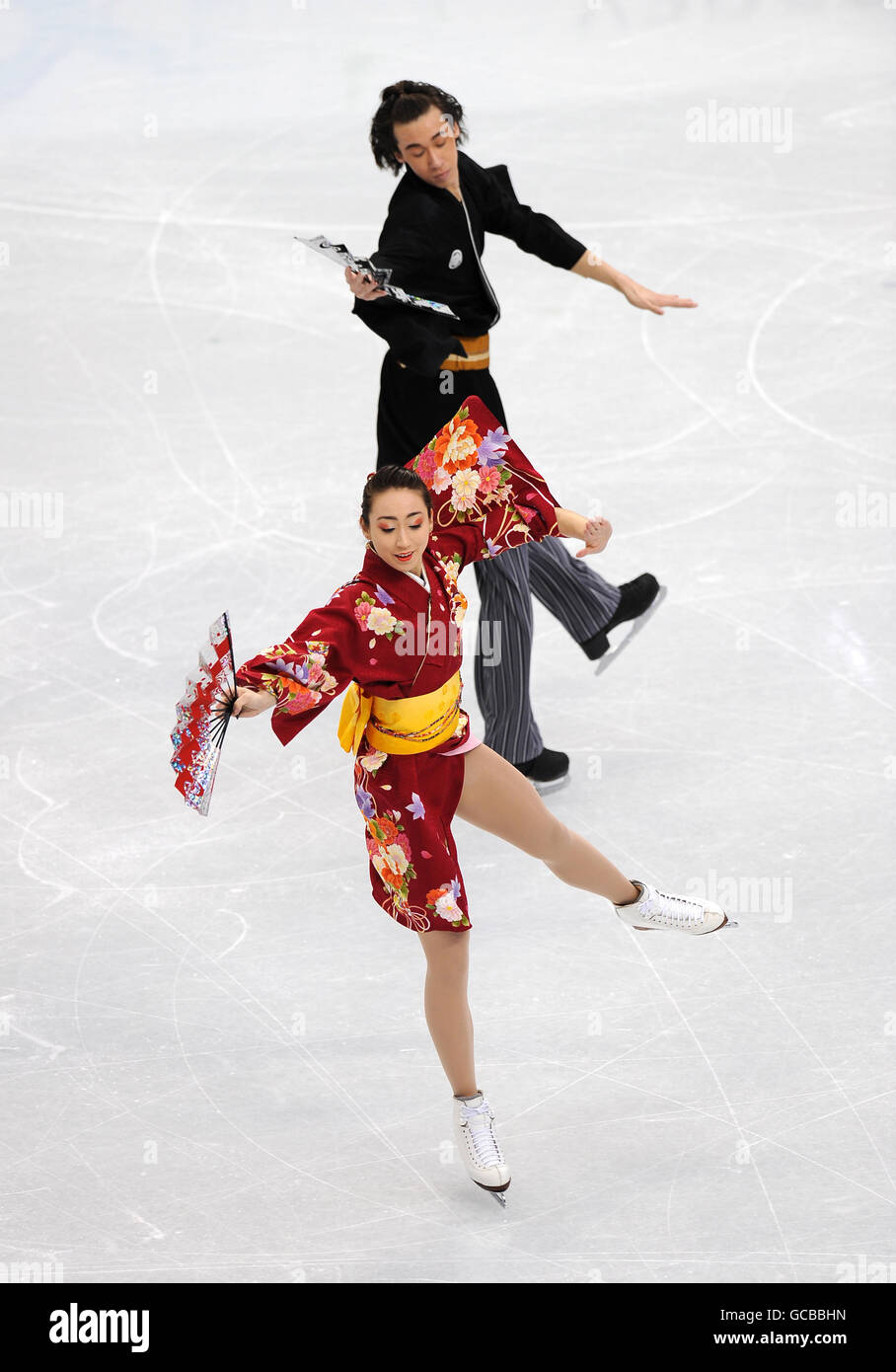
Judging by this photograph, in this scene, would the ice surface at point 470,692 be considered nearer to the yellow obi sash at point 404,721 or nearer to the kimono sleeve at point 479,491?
the yellow obi sash at point 404,721

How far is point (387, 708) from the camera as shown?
3096mm

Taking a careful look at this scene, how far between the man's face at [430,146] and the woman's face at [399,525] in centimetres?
140

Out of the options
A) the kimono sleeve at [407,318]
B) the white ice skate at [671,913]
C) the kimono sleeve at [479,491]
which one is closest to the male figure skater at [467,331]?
the kimono sleeve at [407,318]

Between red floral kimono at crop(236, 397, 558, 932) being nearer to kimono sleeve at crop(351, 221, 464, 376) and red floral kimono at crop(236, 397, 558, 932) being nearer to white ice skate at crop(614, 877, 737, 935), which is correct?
white ice skate at crop(614, 877, 737, 935)

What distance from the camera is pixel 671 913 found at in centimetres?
355

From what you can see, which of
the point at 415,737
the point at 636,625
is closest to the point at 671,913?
the point at 415,737


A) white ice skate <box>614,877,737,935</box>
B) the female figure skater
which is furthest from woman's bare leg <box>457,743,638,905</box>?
white ice skate <box>614,877,737,935</box>

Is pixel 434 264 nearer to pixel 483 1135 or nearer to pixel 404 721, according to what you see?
pixel 404 721

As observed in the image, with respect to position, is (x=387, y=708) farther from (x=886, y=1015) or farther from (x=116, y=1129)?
(x=886, y=1015)

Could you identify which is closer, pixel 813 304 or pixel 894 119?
pixel 813 304

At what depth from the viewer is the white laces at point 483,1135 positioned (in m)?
3.13

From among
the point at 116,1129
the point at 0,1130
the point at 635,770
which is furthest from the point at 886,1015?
the point at 0,1130

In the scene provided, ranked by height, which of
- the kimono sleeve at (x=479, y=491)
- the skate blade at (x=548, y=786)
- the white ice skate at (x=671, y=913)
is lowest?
the skate blade at (x=548, y=786)

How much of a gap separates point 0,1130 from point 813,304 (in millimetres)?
5066
